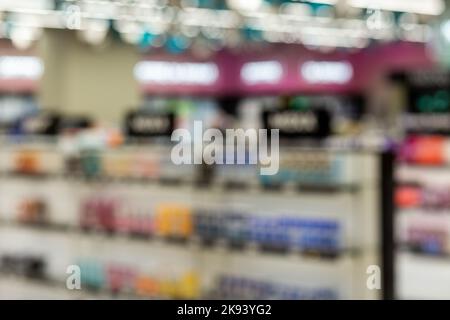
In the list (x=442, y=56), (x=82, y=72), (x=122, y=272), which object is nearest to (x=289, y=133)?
(x=122, y=272)

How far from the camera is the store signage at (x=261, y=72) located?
19.1 m

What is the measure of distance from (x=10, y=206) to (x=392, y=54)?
12.5 meters

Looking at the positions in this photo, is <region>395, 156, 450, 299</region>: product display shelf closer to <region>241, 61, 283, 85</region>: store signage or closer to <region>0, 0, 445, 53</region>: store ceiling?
<region>0, 0, 445, 53</region>: store ceiling

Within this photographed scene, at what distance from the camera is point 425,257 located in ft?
25.1

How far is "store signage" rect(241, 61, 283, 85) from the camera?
19.1 m

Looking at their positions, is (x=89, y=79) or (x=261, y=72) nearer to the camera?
(x=89, y=79)

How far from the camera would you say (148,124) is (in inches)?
254

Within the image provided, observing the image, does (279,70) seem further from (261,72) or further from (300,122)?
(300,122)

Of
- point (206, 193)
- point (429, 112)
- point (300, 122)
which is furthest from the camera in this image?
point (429, 112)

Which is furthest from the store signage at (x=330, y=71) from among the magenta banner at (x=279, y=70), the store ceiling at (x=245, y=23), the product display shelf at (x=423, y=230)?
the product display shelf at (x=423, y=230)

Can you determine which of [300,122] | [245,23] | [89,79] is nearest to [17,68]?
[89,79]

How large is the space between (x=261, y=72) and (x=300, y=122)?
14410 mm

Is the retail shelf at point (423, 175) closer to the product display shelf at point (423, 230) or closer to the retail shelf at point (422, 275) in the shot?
the product display shelf at point (423, 230)
